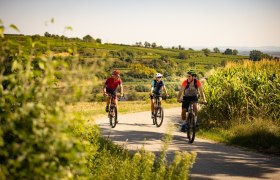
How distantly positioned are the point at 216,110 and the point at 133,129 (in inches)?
145

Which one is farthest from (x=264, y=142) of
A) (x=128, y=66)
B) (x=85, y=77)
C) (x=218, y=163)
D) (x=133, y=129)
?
(x=128, y=66)


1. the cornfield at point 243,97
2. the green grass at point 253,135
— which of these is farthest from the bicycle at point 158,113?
the green grass at point 253,135

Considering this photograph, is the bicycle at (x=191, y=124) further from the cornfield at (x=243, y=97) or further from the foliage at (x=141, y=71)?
the foliage at (x=141, y=71)

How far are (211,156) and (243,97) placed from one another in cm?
513

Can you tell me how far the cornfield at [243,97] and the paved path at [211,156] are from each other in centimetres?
216

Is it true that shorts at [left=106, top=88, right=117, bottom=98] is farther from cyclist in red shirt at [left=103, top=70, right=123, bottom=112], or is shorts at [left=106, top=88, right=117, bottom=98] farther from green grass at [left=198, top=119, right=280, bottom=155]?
Result: green grass at [left=198, top=119, right=280, bottom=155]

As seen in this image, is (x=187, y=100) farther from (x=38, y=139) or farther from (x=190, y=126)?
(x=38, y=139)

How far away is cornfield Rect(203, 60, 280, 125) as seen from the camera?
13789mm

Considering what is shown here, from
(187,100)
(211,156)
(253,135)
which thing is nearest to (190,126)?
(187,100)

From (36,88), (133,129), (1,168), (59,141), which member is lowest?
(133,129)

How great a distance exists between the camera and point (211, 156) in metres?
9.98

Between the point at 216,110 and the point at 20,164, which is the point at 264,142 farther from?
the point at 20,164

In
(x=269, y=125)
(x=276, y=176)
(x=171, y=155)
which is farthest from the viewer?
(x=269, y=125)

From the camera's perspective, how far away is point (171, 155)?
32.6ft
